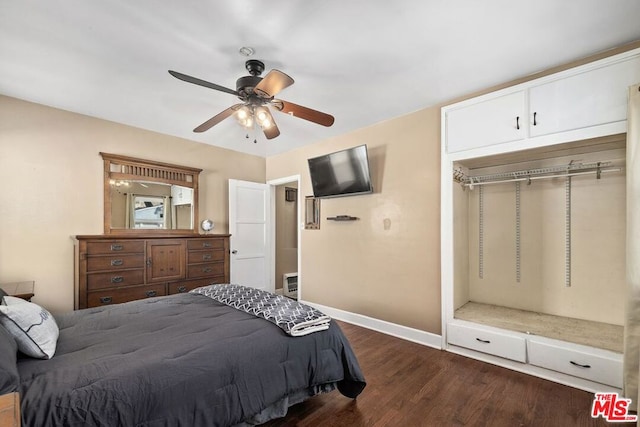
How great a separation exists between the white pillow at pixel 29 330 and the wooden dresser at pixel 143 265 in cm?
160

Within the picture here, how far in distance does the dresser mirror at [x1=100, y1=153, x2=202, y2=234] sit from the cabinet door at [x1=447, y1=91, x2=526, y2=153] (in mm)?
3332

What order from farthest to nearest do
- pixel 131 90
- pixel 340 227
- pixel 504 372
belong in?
pixel 340 227
pixel 131 90
pixel 504 372

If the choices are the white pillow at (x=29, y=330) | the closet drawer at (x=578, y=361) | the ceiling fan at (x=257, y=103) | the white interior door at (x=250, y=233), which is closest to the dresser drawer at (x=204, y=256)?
the white interior door at (x=250, y=233)

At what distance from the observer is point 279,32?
195 cm

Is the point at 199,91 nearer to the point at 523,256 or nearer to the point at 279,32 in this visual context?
the point at 279,32

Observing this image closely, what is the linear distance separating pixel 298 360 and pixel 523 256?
2.58m

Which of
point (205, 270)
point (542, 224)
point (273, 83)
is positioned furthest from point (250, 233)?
point (542, 224)

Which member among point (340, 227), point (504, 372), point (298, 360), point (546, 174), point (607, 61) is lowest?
point (504, 372)

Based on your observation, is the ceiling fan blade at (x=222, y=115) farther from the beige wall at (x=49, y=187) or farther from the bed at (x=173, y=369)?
the beige wall at (x=49, y=187)

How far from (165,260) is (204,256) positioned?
0.48 meters

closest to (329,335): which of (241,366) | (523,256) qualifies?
(241,366)

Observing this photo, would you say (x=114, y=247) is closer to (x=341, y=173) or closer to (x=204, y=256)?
(x=204, y=256)

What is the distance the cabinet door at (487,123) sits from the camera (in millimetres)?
2531

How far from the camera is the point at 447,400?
6.93 feet
